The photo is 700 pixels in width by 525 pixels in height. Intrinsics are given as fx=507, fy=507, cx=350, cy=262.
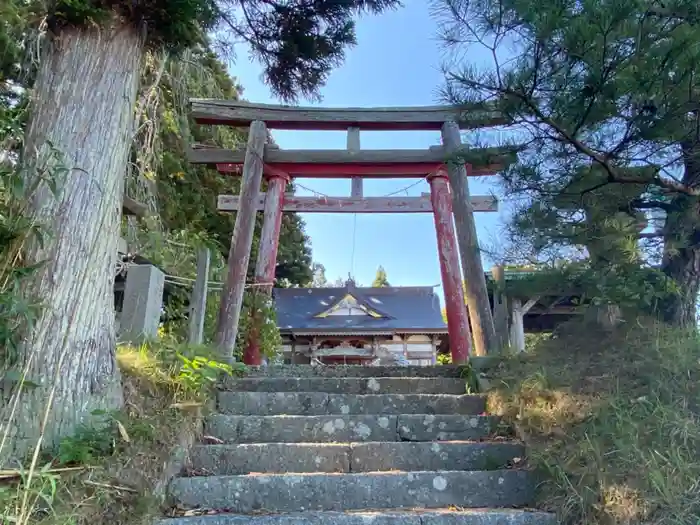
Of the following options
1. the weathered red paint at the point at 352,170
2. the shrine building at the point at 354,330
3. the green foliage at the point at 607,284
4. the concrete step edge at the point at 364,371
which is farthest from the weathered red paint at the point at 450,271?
the shrine building at the point at 354,330

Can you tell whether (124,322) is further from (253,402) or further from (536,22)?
(536,22)

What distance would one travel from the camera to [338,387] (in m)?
3.18

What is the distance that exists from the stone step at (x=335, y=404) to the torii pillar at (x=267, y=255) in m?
2.27

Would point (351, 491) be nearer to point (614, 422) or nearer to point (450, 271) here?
point (614, 422)

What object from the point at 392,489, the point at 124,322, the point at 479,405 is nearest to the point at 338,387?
the point at 479,405

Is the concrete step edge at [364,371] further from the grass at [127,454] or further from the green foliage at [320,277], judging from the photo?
the green foliage at [320,277]

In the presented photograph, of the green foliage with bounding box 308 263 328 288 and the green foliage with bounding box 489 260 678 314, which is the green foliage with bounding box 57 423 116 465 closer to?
the green foliage with bounding box 489 260 678 314

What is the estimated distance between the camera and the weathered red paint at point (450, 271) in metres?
4.96

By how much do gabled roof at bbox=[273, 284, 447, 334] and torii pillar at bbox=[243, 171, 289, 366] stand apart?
6260 millimetres

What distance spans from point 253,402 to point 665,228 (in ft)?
8.03

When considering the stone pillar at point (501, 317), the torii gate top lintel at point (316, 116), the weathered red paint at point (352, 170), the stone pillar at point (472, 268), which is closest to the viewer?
the stone pillar at point (501, 317)

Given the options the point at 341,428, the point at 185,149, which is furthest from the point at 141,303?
the point at 185,149

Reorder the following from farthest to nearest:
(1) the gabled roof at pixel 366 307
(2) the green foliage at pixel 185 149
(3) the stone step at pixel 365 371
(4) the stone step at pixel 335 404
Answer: (1) the gabled roof at pixel 366 307
(2) the green foliage at pixel 185 149
(3) the stone step at pixel 365 371
(4) the stone step at pixel 335 404

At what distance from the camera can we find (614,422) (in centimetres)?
209
